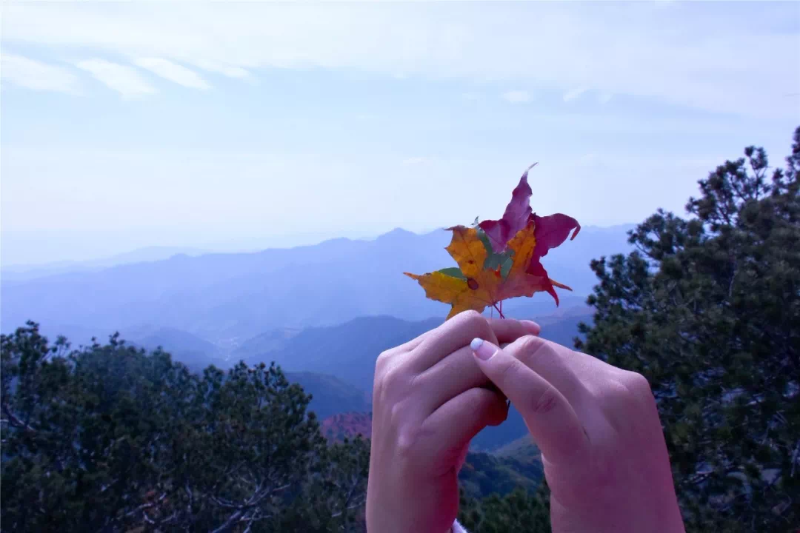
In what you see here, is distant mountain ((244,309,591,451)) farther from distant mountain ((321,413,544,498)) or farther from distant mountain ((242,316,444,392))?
distant mountain ((321,413,544,498))

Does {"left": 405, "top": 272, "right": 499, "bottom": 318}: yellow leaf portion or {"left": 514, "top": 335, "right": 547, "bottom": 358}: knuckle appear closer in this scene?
{"left": 514, "top": 335, "right": 547, "bottom": 358}: knuckle

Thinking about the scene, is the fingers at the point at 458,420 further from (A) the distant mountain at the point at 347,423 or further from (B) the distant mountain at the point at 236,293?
(B) the distant mountain at the point at 236,293

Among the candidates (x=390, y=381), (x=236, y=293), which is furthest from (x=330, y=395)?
(x=236, y=293)

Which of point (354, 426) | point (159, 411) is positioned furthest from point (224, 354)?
point (159, 411)

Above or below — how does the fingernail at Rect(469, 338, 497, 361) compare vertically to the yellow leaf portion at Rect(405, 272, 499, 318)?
below

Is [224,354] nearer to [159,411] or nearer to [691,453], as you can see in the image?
[159,411]

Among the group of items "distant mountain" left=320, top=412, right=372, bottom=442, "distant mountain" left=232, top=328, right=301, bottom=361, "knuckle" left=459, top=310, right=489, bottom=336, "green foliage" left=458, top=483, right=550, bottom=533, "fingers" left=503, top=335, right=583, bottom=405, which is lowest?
"distant mountain" left=232, top=328, right=301, bottom=361

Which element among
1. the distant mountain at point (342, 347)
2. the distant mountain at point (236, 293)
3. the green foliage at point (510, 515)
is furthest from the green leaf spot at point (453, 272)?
the distant mountain at point (236, 293)

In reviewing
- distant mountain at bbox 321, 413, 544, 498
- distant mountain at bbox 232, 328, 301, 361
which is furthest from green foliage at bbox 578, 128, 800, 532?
distant mountain at bbox 232, 328, 301, 361
